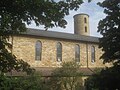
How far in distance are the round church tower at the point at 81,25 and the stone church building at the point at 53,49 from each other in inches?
523

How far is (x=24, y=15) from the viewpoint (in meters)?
13.0

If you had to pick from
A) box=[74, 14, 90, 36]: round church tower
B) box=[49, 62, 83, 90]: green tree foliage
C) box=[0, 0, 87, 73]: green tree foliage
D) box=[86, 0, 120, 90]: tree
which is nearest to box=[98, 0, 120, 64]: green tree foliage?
box=[86, 0, 120, 90]: tree

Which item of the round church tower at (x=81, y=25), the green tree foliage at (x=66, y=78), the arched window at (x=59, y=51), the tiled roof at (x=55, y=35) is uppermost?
the round church tower at (x=81, y=25)

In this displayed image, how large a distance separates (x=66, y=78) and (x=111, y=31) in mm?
16104

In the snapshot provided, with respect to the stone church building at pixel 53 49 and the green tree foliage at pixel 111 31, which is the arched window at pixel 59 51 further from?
the green tree foliage at pixel 111 31

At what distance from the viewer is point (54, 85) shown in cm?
3728

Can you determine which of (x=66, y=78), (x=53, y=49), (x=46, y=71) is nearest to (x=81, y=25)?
(x=53, y=49)

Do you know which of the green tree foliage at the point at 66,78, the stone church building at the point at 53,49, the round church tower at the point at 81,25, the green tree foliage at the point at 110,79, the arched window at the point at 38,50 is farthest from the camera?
the round church tower at the point at 81,25

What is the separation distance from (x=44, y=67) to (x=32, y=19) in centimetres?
2847

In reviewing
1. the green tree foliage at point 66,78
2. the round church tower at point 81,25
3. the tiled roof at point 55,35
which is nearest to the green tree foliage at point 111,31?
the green tree foliage at point 66,78

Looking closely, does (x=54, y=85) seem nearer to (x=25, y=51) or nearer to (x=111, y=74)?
(x=25, y=51)

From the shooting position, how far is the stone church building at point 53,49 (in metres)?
40.2

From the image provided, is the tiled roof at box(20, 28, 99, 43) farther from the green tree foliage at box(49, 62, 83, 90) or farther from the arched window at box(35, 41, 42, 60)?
the green tree foliage at box(49, 62, 83, 90)

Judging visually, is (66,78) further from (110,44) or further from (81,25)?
(81,25)
